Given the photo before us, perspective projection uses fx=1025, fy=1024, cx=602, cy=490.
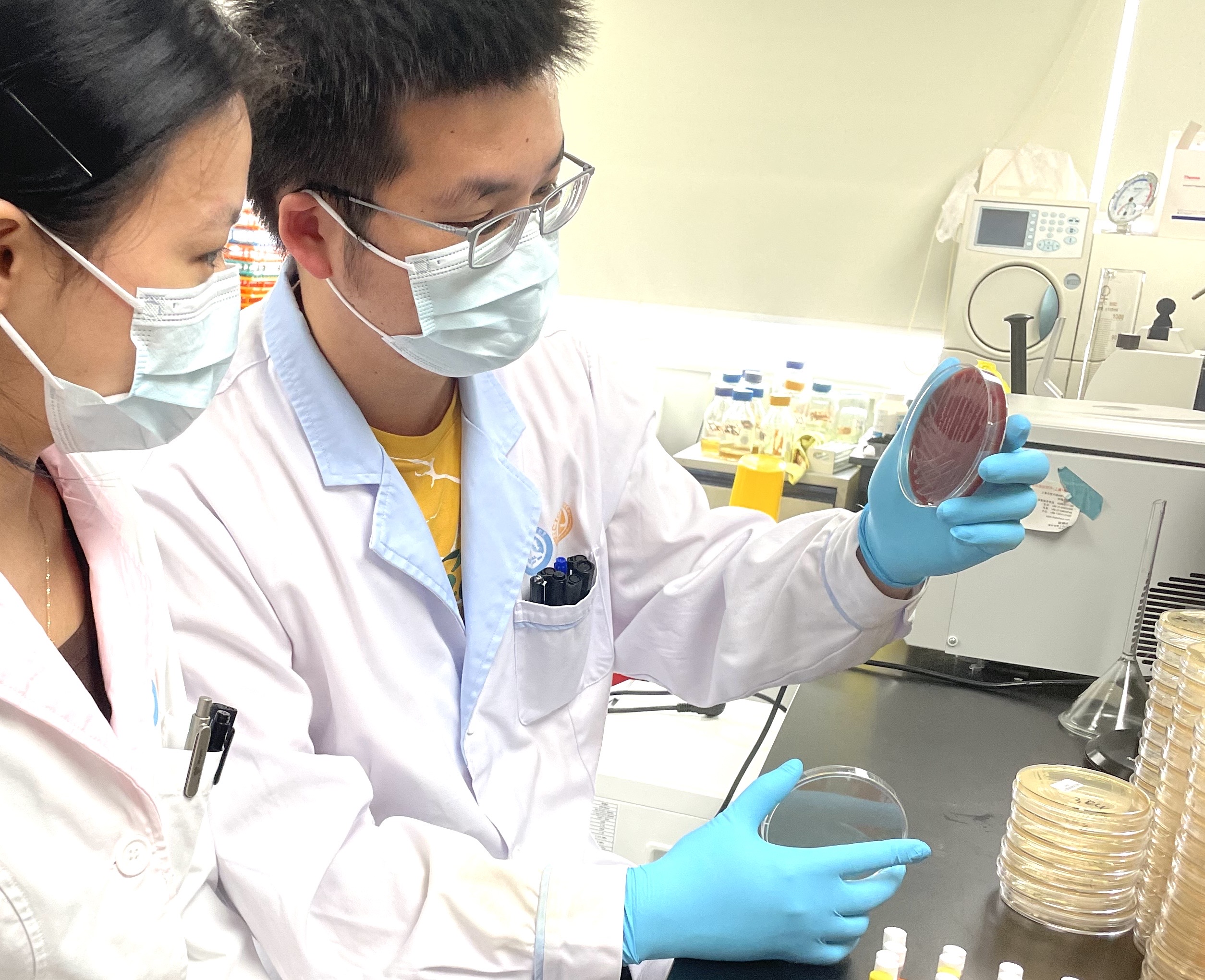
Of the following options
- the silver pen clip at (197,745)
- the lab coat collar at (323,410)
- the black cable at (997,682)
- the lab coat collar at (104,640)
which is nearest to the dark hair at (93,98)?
the lab coat collar at (104,640)

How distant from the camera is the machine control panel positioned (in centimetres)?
253

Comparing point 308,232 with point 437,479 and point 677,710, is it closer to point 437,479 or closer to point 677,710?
point 437,479

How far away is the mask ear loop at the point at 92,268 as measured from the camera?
2.34 feet

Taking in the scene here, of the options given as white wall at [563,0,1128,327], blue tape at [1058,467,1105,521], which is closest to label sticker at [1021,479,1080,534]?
blue tape at [1058,467,1105,521]

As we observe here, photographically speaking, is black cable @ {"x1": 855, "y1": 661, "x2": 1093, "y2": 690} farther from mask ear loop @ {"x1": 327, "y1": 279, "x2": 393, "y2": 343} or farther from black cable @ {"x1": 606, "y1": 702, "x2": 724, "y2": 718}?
mask ear loop @ {"x1": 327, "y1": 279, "x2": 393, "y2": 343}

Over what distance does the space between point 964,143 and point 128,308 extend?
9.15ft

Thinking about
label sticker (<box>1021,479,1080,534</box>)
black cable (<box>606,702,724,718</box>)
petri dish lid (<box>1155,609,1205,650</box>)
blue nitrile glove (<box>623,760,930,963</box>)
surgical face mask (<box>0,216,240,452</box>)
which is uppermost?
surgical face mask (<box>0,216,240,452</box>)

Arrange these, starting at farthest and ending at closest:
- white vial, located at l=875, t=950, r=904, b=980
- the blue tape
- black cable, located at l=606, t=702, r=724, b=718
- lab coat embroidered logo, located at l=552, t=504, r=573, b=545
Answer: black cable, located at l=606, t=702, r=724, b=718
the blue tape
lab coat embroidered logo, located at l=552, t=504, r=573, b=545
white vial, located at l=875, t=950, r=904, b=980

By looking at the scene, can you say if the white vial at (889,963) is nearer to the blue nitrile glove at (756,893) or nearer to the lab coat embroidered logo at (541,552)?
the blue nitrile glove at (756,893)

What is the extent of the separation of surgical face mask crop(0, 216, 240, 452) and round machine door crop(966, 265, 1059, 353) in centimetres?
212

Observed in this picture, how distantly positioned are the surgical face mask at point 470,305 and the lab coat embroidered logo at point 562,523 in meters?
0.24

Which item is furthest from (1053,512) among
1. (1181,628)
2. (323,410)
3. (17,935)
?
(17,935)

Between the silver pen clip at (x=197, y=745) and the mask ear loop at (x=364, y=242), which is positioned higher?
the mask ear loop at (x=364, y=242)

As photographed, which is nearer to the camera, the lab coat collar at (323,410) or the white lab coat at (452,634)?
the white lab coat at (452,634)
